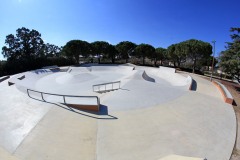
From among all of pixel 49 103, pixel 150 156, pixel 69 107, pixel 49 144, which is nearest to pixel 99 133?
pixel 49 144

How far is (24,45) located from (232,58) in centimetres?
4285

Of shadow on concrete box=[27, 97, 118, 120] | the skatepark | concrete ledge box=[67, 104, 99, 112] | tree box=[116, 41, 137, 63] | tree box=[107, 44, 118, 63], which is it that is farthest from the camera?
tree box=[107, 44, 118, 63]

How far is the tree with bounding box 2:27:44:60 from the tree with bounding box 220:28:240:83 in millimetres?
38790

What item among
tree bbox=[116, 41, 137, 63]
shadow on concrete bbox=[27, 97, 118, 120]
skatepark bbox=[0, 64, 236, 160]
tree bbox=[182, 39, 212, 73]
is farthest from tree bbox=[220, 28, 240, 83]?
tree bbox=[116, 41, 137, 63]

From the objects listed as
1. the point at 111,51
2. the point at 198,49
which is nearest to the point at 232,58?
the point at 198,49

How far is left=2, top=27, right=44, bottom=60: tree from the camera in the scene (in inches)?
1292

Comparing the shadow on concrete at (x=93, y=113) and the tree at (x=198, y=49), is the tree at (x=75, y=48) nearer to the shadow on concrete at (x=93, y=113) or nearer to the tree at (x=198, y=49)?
the tree at (x=198, y=49)

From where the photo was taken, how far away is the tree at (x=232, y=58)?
1263cm

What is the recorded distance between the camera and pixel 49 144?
5.14 m

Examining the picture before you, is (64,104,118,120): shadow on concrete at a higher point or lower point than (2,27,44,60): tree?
lower

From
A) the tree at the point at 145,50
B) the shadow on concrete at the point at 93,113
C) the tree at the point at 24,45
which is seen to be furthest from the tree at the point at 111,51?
the shadow on concrete at the point at 93,113

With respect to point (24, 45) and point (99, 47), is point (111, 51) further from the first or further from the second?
point (24, 45)

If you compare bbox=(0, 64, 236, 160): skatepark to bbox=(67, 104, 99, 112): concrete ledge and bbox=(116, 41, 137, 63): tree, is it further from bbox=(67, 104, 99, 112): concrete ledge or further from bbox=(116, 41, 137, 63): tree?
bbox=(116, 41, 137, 63): tree

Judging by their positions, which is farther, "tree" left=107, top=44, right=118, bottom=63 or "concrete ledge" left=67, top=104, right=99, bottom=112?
"tree" left=107, top=44, right=118, bottom=63
